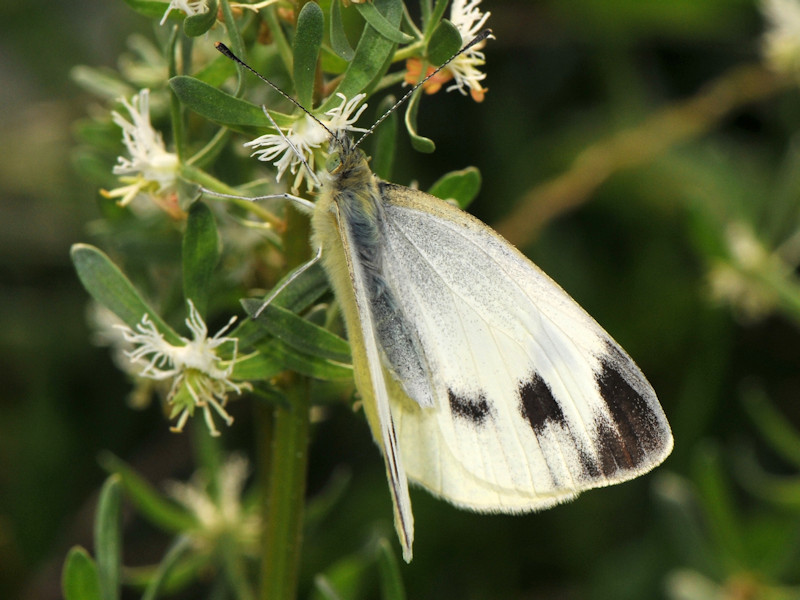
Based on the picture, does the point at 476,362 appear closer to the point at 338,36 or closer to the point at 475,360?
the point at 475,360

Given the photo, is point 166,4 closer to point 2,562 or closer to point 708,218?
point 708,218

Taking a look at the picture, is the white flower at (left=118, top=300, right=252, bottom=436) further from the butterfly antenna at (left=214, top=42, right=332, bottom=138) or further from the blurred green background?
the blurred green background

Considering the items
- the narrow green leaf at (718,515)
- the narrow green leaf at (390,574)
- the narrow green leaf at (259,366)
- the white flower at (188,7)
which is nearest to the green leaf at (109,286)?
the narrow green leaf at (259,366)

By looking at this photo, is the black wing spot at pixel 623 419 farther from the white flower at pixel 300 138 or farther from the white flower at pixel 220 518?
the white flower at pixel 220 518

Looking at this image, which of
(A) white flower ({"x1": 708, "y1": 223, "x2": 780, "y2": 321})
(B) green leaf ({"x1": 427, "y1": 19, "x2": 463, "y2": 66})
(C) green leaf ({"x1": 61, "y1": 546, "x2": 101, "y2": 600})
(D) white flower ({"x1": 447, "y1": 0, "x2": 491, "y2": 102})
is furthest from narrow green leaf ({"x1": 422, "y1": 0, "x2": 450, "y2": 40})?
(A) white flower ({"x1": 708, "y1": 223, "x2": 780, "y2": 321})

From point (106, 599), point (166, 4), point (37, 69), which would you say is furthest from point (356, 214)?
point (37, 69)

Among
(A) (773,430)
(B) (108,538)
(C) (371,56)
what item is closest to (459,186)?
(C) (371,56)
